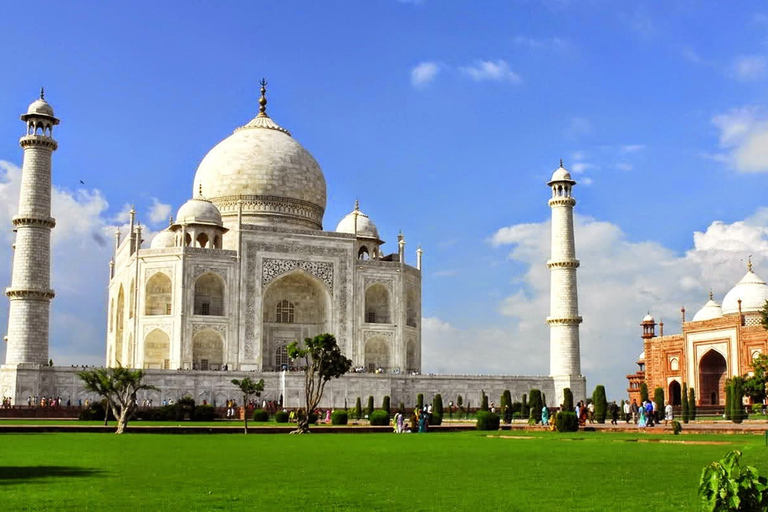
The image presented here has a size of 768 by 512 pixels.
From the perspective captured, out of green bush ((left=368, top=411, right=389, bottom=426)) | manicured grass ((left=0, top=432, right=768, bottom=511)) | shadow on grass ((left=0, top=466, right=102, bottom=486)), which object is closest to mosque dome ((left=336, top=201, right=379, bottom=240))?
green bush ((left=368, top=411, right=389, bottom=426))

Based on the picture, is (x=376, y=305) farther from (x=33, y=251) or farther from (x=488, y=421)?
(x=488, y=421)

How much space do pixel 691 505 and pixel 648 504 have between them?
30cm

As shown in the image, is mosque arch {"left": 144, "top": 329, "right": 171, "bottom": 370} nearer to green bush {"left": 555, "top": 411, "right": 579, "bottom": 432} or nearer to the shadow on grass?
green bush {"left": 555, "top": 411, "right": 579, "bottom": 432}

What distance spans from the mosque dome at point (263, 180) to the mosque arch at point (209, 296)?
3605mm

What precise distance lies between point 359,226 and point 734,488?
120ft

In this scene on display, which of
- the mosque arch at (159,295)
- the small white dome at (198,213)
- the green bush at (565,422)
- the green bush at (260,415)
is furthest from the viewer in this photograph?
the small white dome at (198,213)

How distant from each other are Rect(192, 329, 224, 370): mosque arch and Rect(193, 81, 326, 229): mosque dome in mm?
5571

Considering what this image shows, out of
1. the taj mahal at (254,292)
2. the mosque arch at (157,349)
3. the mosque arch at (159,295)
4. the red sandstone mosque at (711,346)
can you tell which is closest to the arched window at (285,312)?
the taj mahal at (254,292)

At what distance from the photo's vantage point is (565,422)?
21234 mm

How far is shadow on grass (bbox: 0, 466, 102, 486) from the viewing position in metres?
9.13

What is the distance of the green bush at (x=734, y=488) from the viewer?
16.2 feet

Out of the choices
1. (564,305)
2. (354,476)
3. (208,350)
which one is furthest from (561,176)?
(354,476)

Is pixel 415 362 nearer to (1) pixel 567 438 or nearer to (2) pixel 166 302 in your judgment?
(2) pixel 166 302

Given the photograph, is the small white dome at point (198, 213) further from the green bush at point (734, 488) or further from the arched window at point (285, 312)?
the green bush at point (734, 488)
